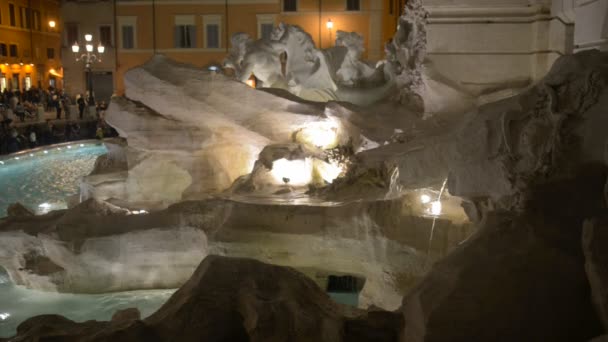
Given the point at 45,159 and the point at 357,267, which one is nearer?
the point at 357,267

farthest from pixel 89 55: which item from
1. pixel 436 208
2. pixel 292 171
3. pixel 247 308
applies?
pixel 247 308

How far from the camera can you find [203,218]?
5367 mm

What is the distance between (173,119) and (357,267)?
2.86m

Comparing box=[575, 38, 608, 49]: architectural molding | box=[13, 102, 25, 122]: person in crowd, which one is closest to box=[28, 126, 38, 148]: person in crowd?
box=[13, 102, 25, 122]: person in crowd

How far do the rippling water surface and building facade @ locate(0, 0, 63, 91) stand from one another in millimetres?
23363

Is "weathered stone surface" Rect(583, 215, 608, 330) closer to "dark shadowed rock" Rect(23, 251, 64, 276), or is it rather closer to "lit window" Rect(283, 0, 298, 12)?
"dark shadowed rock" Rect(23, 251, 64, 276)

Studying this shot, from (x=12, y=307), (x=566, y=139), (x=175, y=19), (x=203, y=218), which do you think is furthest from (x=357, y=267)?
(x=175, y=19)

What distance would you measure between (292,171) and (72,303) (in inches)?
93.4

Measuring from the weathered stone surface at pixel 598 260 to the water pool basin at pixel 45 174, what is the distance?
710 centimetres

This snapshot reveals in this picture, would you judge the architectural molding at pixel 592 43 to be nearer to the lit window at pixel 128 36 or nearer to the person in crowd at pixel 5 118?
the person in crowd at pixel 5 118

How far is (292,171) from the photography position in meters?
6.41

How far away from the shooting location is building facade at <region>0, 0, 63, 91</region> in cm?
2688

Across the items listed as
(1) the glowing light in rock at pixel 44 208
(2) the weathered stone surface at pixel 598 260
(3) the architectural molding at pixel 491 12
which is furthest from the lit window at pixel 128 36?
(2) the weathered stone surface at pixel 598 260

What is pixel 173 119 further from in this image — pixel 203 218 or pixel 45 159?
pixel 45 159
